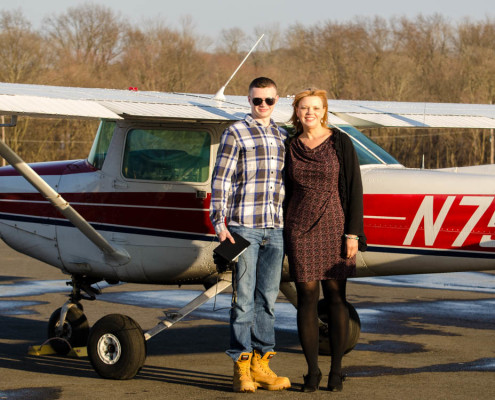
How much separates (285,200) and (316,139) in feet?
1.46

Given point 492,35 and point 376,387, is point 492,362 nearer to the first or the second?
point 376,387

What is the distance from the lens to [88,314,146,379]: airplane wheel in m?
6.62

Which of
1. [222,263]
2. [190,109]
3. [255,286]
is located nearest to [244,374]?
[255,286]

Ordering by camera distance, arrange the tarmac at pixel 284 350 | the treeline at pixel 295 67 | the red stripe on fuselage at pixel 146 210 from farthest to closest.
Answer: the treeline at pixel 295 67
the red stripe on fuselage at pixel 146 210
the tarmac at pixel 284 350

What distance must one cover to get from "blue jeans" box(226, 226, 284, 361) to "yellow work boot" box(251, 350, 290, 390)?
120mm

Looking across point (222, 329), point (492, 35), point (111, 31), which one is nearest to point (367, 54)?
point (492, 35)

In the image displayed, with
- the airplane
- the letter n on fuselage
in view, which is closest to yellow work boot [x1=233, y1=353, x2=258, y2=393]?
the airplane

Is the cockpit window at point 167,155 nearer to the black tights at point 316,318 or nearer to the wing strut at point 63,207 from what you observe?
the wing strut at point 63,207

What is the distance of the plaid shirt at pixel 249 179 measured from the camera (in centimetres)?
586

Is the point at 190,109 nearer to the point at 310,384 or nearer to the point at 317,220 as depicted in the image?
the point at 317,220

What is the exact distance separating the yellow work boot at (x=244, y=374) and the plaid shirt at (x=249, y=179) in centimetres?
86

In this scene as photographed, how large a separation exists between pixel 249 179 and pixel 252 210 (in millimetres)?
200

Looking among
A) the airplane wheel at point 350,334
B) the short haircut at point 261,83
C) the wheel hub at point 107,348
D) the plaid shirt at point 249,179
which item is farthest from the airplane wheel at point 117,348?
the short haircut at point 261,83

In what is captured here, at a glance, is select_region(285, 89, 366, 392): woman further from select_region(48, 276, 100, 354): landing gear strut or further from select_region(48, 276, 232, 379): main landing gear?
select_region(48, 276, 100, 354): landing gear strut
